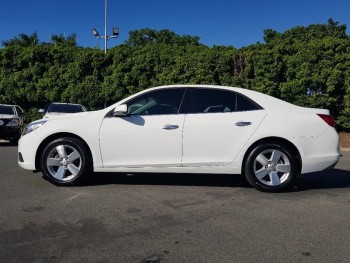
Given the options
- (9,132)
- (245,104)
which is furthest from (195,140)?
(9,132)

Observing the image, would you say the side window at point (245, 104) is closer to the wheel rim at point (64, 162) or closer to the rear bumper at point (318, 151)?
the rear bumper at point (318, 151)

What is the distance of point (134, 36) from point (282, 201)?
172ft

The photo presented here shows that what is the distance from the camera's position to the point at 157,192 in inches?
236

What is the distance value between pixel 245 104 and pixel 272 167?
3.22 ft

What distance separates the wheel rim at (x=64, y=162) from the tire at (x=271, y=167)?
2.46 meters

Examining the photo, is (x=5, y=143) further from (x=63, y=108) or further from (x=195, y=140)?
(x=195, y=140)

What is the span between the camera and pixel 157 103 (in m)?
6.28

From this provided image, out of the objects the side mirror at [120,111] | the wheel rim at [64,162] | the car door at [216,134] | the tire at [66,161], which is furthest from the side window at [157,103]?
the wheel rim at [64,162]

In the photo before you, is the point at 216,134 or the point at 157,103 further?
the point at 157,103

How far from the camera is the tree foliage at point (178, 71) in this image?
15727 mm

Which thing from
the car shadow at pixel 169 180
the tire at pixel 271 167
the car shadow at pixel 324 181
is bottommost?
the car shadow at pixel 324 181

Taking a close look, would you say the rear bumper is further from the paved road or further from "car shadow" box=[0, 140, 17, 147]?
"car shadow" box=[0, 140, 17, 147]

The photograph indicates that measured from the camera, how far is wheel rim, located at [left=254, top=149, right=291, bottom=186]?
19.8ft

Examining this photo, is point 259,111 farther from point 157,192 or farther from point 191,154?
point 157,192
